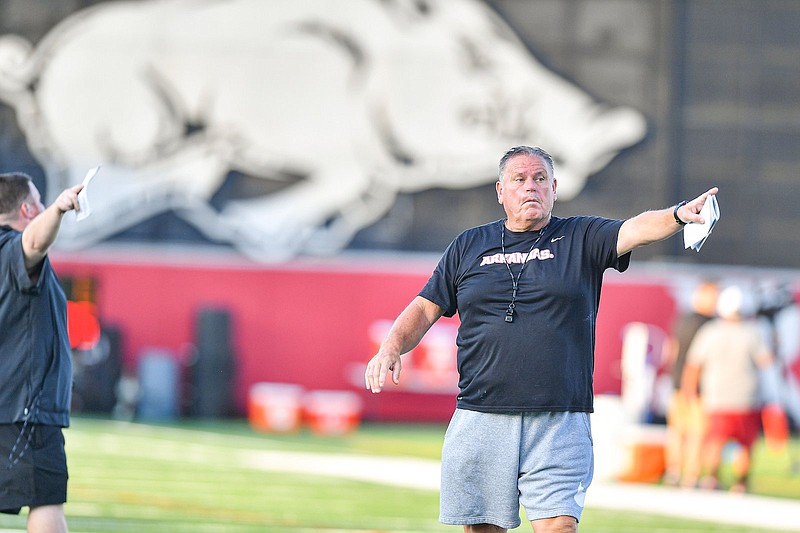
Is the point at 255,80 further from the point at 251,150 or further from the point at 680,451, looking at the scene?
the point at 680,451

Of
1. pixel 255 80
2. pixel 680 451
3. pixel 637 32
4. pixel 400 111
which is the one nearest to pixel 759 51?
pixel 637 32

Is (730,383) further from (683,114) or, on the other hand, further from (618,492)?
(683,114)

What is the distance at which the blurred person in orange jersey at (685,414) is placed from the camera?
14516mm

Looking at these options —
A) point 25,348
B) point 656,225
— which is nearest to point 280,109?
point 25,348

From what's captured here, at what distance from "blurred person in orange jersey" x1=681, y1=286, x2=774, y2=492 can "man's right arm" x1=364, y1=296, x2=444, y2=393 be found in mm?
8255

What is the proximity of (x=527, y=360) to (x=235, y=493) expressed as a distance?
7.40 meters

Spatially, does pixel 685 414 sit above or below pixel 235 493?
above

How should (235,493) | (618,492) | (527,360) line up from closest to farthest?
(527,360), (235,493), (618,492)

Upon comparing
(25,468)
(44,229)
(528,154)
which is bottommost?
(25,468)

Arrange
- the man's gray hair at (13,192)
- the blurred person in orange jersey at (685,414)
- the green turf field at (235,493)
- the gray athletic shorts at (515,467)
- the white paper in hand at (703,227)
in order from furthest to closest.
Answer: the blurred person in orange jersey at (685,414)
the green turf field at (235,493)
the man's gray hair at (13,192)
the gray athletic shorts at (515,467)
the white paper in hand at (703,227)

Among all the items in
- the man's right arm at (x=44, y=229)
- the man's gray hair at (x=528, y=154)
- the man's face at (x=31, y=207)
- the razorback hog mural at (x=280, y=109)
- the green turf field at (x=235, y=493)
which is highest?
the razorback hog mural at (x=280, y=109)

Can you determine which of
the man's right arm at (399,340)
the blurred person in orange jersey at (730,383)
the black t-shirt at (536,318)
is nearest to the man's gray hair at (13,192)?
Result: the man's right arm at (399,340)

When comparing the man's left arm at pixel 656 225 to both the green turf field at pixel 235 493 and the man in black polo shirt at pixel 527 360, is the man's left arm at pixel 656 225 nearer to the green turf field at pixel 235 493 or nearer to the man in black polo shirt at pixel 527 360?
the man in black polo shirt at pixel 527 360

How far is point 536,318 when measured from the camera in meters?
5.98
